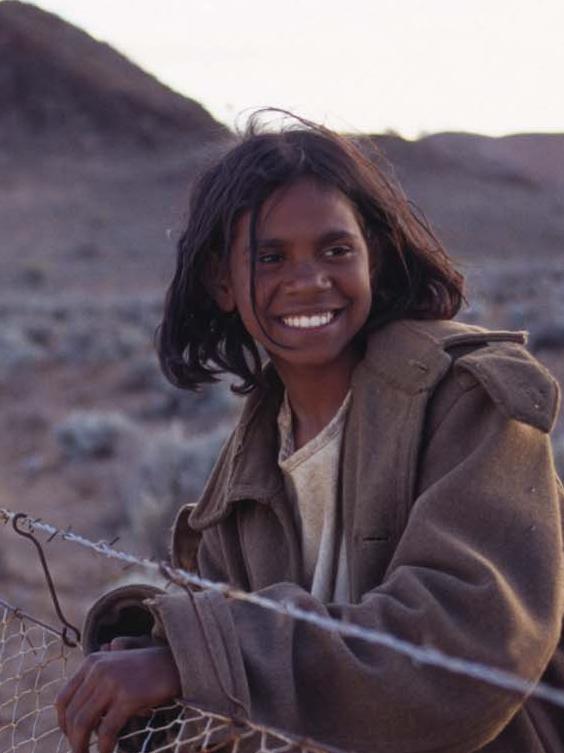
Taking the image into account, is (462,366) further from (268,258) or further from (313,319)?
(268,258)

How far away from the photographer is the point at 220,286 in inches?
128

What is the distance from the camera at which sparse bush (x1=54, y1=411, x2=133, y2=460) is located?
1183 centimetres

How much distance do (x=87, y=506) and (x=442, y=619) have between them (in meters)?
7.84

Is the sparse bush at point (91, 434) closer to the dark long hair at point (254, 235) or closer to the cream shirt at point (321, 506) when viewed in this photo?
the dark long hair at point (254, 235)

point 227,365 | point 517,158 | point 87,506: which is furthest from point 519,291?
point 517,158

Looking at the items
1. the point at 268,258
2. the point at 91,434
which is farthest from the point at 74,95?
the point at 268,258

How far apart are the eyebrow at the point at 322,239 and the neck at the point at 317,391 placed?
0.89ft

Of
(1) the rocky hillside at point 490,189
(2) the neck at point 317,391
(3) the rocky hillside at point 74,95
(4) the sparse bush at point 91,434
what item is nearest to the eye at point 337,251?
(2) the neck at point 317,391

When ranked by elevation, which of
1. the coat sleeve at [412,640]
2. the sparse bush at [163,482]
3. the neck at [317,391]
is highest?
the neck at [317,391]

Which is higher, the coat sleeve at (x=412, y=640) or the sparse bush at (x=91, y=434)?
the coat sleeve at (x=412, y=640)

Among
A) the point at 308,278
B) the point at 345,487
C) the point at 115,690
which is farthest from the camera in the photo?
the point at 308,278

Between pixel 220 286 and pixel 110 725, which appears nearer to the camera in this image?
pixel 110 725

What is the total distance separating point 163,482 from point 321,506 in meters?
6.43

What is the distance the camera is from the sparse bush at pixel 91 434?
1183cm
